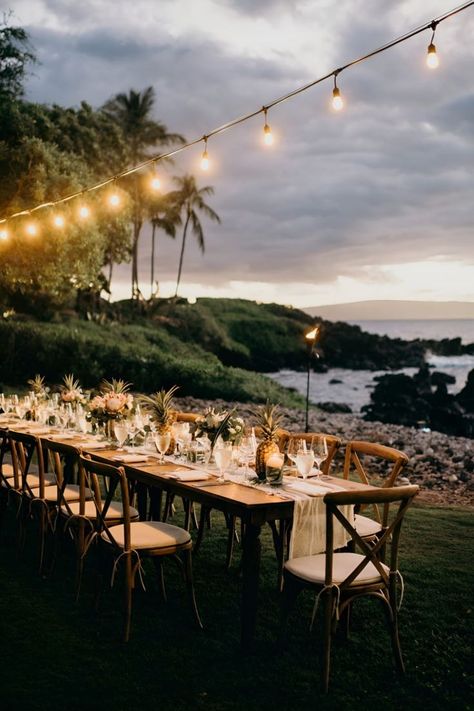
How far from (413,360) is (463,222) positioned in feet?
89.3

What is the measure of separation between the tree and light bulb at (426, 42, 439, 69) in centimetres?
1287

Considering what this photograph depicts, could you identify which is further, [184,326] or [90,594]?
[184,326]

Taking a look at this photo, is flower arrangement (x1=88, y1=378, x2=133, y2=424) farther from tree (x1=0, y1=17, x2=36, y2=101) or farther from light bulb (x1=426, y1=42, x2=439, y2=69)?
tree (x1=0, y1=17, x2=36, y2=101)

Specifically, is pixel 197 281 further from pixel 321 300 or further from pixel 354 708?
pixel 354 708

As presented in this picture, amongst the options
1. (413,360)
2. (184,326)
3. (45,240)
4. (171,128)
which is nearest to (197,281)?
(184,326)

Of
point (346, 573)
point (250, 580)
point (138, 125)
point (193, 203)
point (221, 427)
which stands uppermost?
point (138, 125)

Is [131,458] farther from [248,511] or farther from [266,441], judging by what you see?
[248,511]

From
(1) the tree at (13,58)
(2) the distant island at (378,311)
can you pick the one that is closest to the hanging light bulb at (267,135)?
(1) the tree at (13,58)

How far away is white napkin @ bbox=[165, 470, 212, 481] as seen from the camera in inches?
162

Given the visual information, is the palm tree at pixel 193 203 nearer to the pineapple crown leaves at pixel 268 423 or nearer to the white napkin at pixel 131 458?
the white napkin at pixel 131 458

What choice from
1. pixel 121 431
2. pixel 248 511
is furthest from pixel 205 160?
pixel 248 511

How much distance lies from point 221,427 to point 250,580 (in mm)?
1065

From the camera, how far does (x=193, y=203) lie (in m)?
34.7

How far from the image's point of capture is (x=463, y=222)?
23297 mm
